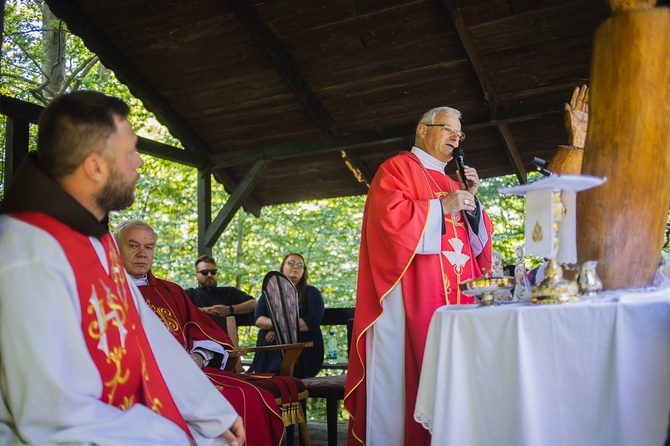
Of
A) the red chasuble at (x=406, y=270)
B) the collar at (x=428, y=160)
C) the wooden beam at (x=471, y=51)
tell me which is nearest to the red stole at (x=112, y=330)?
the red chasuble at (x=406, y=270)

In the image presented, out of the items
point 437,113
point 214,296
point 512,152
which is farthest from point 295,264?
point 437,113

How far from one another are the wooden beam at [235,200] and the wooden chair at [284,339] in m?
2.46

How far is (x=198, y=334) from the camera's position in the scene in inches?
166

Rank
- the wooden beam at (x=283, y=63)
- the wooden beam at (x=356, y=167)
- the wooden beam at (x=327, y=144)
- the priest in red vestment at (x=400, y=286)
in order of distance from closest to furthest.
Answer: the priest in red vestment at (x=400, y=286) < the wooden beam at (x=283, y=63) < the wooden beam at (x=327, y=144) < the wooden beam at (x=356, y=167)

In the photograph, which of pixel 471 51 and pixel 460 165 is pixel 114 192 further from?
pixel 471 51

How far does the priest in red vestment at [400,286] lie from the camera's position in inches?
145

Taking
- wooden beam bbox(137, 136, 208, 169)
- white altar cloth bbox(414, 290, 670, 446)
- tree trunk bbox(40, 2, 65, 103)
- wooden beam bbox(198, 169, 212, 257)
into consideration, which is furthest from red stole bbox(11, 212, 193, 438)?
tree trunk bbox(40, 2, 65, 103)

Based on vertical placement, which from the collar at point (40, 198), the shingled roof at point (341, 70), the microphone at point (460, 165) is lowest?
the collar at point (40, 198)

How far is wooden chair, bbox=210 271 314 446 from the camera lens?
428 cm

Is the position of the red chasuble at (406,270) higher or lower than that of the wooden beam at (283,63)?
lower

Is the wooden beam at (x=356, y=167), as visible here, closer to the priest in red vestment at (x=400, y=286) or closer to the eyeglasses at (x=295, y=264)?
the eyeglasses at (x=295, y=264)

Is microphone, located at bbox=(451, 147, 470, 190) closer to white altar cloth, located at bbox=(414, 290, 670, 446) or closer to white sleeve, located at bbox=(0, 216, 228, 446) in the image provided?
white altar cloth, located at bbox=(414, 290, 670, 446)

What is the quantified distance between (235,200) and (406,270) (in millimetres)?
4576

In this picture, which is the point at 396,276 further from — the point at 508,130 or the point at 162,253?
the point at 162,253
